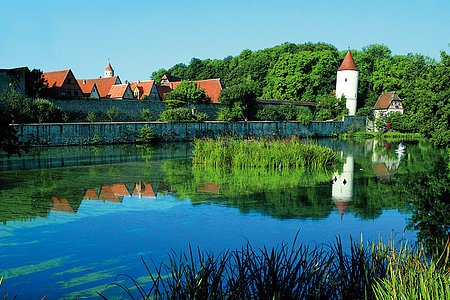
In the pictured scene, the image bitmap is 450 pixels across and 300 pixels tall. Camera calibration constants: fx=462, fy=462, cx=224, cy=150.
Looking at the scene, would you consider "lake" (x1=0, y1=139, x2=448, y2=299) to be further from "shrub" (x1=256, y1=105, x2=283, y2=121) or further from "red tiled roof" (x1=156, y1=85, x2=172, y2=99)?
"red tiled roof" (x1=156, y1=85, x2=172, y2=99)

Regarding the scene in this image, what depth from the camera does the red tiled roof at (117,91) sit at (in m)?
39.5

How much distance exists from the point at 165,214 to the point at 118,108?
964 inches

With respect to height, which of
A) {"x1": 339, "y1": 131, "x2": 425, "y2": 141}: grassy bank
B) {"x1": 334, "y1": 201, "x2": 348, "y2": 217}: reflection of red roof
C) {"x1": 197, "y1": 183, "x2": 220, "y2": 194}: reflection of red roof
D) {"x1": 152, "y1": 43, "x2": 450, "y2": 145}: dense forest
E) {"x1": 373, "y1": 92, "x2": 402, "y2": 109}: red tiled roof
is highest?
{"x1": 152, "y1": 43, "x2": 450, "y2": 145}: dense forest

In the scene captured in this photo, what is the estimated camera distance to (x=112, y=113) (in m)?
31.4

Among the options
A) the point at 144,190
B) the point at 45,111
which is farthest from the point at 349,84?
the point at 144,190

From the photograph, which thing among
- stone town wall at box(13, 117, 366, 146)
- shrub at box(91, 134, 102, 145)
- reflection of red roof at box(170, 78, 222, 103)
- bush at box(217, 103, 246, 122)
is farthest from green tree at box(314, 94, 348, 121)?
shrub at box(91, 134, 102, 145)

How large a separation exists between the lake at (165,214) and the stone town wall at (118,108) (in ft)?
45.1

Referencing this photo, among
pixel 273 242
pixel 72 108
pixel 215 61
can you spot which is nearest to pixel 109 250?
pixel 273 242

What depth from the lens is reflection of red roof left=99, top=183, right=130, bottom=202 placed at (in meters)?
10.7

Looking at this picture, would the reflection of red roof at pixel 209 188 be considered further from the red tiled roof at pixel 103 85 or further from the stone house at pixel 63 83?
the red tiled roof at pixel 103 85

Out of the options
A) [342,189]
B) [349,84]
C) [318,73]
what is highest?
[318,73]

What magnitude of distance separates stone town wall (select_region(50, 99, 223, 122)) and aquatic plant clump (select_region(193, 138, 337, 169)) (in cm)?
1549

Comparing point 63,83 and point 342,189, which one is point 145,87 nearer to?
point 63,83

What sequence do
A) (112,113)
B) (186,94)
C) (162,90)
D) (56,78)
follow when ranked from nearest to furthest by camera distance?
(112,113) < (186,94) < (56,78) < (162,90)
